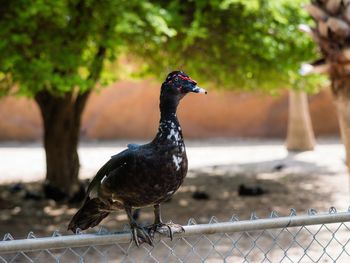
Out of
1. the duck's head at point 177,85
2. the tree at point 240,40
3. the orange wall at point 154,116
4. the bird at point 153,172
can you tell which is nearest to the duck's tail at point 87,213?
the bird at point 153,172

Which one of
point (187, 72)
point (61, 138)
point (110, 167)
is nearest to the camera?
point (110, 167)

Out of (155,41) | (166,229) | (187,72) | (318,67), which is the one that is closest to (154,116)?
(187,72)

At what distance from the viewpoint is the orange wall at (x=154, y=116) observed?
23.1m

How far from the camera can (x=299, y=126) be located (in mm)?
16219

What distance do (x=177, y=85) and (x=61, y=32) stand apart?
462cm

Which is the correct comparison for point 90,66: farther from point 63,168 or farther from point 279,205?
point 279,205

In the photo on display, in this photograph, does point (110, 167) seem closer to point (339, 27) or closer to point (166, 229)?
point (166, 229)

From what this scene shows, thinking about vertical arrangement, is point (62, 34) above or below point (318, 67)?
above

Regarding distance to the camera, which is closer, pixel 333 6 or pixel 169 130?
pixel 169 130

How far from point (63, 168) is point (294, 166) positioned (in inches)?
249

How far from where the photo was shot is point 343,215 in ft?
9.51

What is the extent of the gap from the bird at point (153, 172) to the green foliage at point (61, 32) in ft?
11.8

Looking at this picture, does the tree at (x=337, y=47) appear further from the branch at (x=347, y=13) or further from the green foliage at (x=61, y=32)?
the green foliage at (x=61, y=32)

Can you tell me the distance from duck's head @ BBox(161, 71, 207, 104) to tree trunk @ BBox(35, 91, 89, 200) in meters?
6.89
